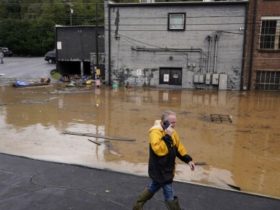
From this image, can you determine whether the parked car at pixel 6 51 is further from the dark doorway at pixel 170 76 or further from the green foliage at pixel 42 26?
the dark doorway at pixel 170 76

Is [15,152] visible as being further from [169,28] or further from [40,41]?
[40,41]

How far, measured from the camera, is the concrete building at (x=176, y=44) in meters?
23.1

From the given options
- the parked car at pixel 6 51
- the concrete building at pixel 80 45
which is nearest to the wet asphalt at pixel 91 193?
the concrete building at pixel 80 45

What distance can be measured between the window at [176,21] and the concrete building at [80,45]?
6800 millimetres

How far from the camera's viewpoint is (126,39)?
25234mm

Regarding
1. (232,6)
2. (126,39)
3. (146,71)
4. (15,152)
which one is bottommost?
(15,152)

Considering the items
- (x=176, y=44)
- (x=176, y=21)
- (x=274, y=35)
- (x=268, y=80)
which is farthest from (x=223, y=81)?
(x=176, y=21)

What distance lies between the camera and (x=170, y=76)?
24.7m

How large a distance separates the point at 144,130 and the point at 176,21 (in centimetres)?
1445

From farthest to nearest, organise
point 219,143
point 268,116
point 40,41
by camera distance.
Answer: point 40,41, point 268,116, point 219,143

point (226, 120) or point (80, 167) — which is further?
point (226, 120)

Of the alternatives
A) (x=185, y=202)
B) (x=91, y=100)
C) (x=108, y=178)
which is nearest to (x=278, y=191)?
(x=185, y=202)

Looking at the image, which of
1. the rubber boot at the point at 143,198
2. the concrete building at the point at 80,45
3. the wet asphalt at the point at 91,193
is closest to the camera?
the rubber boot at the point at 143,198

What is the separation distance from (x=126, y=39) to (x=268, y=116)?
13946mm
